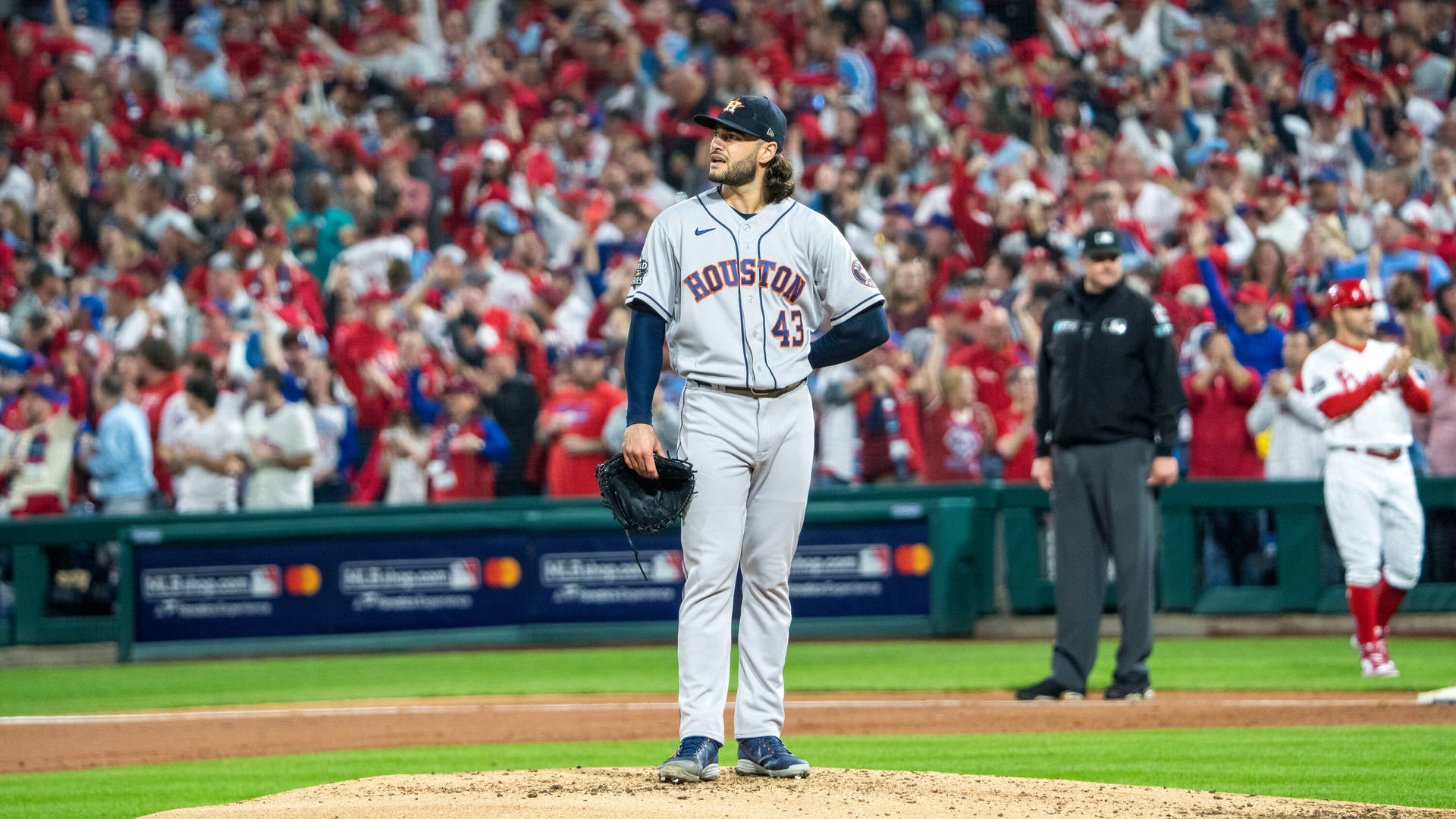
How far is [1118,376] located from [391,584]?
6479mm

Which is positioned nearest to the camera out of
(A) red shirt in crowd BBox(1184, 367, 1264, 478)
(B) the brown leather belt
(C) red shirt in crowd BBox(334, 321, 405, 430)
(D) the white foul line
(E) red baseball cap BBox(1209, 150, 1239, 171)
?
(D) the white foul line

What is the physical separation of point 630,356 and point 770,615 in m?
0.94

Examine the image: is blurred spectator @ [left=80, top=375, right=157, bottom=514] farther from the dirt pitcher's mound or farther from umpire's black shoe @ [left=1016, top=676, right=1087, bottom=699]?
the dirt pitcher's mound

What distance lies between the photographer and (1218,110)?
1652 cm

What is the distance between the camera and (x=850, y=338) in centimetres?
537

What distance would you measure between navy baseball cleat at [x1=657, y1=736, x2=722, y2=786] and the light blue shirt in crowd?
913cm

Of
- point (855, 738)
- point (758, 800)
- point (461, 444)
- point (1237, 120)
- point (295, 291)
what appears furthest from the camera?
point (1237, 120)

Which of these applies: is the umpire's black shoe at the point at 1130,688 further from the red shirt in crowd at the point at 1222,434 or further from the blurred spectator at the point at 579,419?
the blurred spectator at the point at 579,419

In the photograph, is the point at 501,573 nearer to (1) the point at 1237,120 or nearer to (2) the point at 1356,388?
(2) the point at 1356,388

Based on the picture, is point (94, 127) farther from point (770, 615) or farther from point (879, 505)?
point (770, 615)

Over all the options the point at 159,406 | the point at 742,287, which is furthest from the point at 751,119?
the point at 159,406

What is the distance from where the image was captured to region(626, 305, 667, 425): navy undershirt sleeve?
5203 mm

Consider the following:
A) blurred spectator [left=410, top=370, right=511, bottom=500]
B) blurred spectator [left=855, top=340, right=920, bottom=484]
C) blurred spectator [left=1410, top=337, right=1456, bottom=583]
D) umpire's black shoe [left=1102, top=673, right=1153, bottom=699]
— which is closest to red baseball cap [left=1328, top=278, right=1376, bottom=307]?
umpire's black shoe [left=1102, top=673, right=1153, bottom=699]

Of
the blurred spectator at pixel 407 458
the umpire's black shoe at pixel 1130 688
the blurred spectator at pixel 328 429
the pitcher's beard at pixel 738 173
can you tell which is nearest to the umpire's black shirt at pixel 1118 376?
the umpire's black shoe at pixel 1130 688
